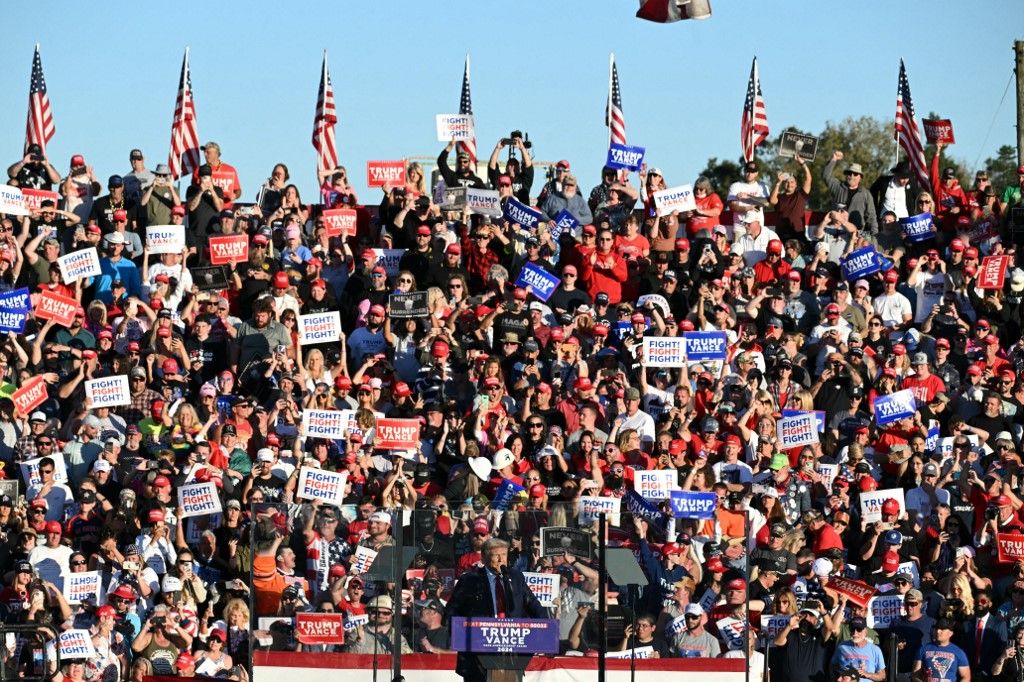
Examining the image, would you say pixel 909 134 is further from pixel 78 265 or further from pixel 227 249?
pixel 78 265

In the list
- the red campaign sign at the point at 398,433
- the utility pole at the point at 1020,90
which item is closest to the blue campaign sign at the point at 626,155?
the red campaign sign at the point at 398,433

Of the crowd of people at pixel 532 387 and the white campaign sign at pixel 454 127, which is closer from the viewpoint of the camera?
the crowd of people at pixel 532 387

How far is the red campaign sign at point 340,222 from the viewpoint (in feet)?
76.4

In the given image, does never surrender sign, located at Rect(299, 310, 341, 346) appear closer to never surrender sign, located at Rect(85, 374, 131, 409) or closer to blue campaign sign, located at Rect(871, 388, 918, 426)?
never surrender sign, located at Rect(85, 374, 131, 409)

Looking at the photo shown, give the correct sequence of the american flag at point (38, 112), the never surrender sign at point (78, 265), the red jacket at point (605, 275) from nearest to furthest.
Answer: the never surrender sign at point (78, 265)
the red jacket at point (605, 275)
the american flag at point (38, 112)

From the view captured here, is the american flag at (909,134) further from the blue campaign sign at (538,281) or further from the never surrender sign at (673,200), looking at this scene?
the blue campaign sign at (538,281)

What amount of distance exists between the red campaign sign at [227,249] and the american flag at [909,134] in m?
8.39

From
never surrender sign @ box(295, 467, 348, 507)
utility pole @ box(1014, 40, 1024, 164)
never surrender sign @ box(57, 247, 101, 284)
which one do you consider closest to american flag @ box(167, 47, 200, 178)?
never surrender sign @ box(57, 247, 101, 284)

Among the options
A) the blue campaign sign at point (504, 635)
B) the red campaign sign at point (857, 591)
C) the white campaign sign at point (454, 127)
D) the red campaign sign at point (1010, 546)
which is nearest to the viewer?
the blue campaign sign at point (504, 635)

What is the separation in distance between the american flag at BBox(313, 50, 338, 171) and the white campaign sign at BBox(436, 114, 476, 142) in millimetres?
2335

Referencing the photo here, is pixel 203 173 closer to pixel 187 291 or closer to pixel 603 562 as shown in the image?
pixel 187 291

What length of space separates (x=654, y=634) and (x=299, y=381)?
8316 millimetres

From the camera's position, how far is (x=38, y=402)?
20797mm

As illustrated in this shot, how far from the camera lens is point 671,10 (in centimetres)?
1577
